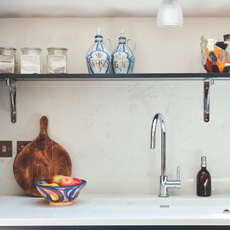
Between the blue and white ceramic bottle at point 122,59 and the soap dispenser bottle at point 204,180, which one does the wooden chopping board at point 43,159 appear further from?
the soap dispenser bottle at point 204,180

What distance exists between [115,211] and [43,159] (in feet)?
1.72

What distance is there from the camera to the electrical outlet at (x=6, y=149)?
5.99 ft

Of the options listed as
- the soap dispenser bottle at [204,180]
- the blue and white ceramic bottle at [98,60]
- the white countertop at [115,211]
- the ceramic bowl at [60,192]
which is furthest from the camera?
the soap dispenser bottle at [204,180]

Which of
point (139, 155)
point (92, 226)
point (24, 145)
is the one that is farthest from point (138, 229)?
point (24, 145)

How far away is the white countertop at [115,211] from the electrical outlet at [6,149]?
0.25m

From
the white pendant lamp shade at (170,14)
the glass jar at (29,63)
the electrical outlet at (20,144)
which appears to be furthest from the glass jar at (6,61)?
the white pendant lamp shade at (170,14)

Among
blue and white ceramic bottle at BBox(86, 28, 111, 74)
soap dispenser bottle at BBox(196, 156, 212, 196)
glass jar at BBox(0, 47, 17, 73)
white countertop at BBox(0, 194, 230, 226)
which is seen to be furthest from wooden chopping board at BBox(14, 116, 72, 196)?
soap dispenser bottle at BBox(196, 156, 212, 196)

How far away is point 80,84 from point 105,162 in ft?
1.63

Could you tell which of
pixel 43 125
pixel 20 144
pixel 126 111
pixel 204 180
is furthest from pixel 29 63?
pixel 204 180

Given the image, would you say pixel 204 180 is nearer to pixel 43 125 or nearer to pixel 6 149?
pixel 43 125

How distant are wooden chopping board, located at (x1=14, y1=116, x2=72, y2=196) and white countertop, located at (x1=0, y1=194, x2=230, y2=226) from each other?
16 centimetres

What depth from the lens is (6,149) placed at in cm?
183

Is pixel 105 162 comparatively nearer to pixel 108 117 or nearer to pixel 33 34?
pixel 108 117

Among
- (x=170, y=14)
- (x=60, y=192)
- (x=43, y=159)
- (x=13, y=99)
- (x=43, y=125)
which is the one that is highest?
(x=170, y=14)
